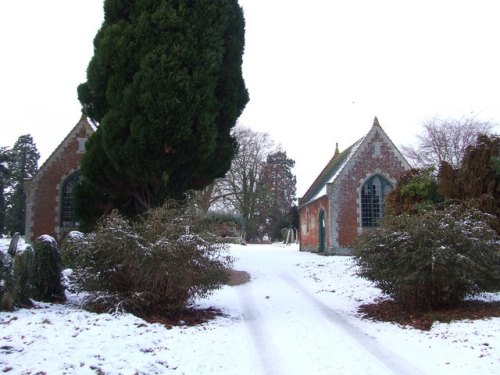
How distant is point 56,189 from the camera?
2530 centimetres

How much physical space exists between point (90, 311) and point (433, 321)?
6.23m

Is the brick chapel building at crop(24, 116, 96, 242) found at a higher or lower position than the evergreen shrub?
higher

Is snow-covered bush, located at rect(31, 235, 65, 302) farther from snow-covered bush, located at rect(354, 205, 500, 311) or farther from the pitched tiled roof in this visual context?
the pitched tiled roof

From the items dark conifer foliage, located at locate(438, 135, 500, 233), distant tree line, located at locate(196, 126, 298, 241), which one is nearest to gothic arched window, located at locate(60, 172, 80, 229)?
distant tree line, located at locate(196, 126, 298, 241)

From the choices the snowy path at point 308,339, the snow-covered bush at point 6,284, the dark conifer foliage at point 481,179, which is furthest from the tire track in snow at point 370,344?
the snow-covered bush at point 6,284

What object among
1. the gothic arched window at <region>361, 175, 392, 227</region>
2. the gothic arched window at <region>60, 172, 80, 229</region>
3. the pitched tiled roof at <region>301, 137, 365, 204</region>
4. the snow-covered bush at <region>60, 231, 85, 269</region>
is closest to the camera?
the snow-covered bush at <region>60, 231, 85, 269</region>

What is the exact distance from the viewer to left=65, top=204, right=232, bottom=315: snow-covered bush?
872 centimetres

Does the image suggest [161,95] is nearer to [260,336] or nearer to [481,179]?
[260,336]

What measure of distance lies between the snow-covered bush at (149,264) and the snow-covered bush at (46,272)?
3.75 ft

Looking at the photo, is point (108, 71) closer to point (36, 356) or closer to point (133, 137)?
point (133, 137)

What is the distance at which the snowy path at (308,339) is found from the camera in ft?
20.9

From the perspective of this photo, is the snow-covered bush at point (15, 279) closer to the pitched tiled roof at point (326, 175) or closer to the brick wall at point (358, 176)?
the brick wall at point (358, 176)

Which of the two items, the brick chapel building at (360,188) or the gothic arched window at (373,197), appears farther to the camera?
the gothic arched window at (373,197)

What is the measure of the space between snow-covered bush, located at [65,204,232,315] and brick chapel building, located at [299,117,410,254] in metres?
16.7
